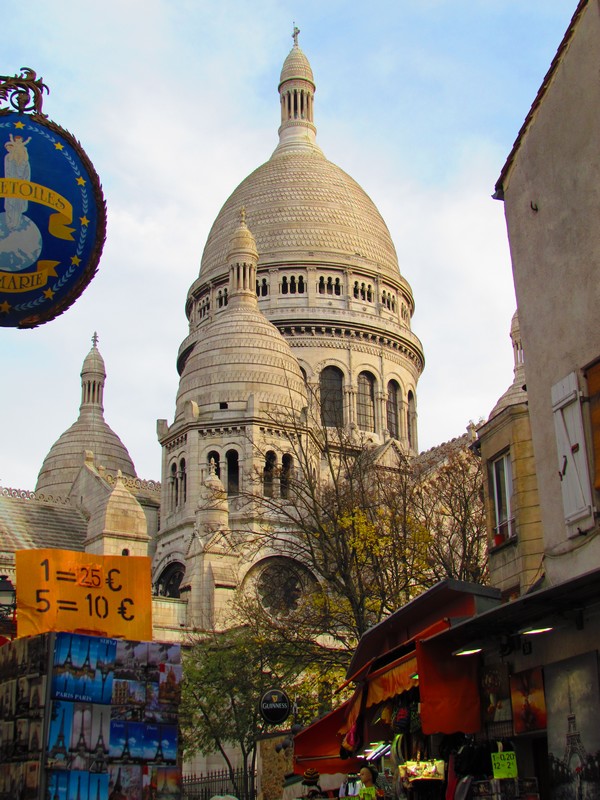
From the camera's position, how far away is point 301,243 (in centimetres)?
8062

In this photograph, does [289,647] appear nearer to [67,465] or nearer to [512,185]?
[512,185]

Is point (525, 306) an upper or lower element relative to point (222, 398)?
lower

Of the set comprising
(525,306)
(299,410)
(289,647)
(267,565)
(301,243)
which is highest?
(301,243)

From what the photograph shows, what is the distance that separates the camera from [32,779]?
13.6m

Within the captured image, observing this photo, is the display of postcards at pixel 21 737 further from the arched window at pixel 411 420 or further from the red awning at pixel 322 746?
the arched window at pixel 411 420

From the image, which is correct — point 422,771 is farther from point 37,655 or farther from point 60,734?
point 37,655

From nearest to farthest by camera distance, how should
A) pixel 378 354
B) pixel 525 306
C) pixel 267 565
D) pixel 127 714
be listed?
pixel 127 714 < pixel 525 306 < pixel 267 565 < pixel 378 354

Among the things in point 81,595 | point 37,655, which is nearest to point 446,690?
point 81,595

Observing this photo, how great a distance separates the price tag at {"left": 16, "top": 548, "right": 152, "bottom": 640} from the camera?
48.9 feet

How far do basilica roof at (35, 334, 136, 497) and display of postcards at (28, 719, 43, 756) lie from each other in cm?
5424

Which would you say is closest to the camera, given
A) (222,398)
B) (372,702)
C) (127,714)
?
(127,714)

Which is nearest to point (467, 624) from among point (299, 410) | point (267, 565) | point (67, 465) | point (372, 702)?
point (372, 702)

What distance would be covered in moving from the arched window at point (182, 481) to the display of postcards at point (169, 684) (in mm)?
44176

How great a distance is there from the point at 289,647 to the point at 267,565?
23.8 metres
